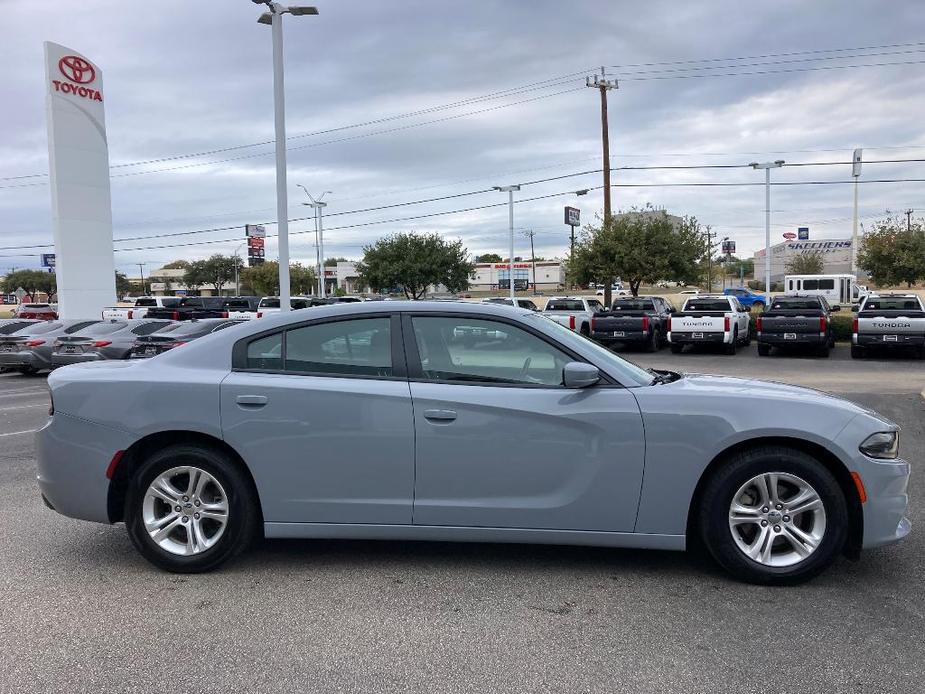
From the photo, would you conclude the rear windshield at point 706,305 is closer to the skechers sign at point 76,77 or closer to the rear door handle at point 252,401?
the rear door handle at point 252,401

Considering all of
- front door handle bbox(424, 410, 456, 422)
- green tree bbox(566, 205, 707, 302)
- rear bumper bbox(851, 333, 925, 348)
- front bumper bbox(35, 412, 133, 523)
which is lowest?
rear bumper bbox(851, 333, 925, 348)

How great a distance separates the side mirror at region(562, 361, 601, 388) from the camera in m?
4.04

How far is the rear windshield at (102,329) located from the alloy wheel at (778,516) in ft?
55.3

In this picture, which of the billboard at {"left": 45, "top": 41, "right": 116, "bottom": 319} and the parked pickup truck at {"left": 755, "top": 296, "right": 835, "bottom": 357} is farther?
the billboard at {"left": 45, "top": 41, "right": 116, "bottom": 319}

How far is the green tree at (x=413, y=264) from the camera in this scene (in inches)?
1764

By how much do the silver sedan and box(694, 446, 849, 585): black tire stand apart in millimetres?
10

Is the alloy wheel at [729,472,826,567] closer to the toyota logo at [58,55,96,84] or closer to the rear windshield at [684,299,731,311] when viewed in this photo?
the rear windshield at [684,299,731,311]

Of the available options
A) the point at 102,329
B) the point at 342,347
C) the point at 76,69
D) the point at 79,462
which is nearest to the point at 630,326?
the point at 102,329

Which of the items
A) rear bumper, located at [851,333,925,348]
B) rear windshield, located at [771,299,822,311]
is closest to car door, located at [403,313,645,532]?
rear bumper, located at [851,333,925,348]

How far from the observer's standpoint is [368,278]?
45.7 meters

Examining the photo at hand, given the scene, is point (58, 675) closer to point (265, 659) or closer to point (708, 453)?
point (265, 659)

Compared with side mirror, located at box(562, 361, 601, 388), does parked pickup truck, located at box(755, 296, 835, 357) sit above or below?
below

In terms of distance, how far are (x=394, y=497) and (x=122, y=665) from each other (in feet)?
5.07

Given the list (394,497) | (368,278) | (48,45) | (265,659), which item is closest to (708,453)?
(394,497)
